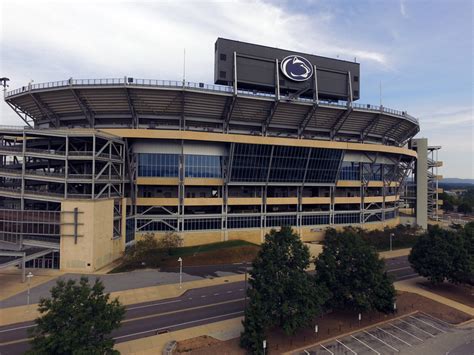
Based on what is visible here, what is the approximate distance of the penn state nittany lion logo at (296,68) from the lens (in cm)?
6300

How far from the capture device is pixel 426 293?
1480 inches

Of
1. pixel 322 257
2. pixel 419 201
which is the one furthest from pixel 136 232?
pixel 419 201

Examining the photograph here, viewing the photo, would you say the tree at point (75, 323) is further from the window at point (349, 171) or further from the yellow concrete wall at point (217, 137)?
the window at point (349, 171)

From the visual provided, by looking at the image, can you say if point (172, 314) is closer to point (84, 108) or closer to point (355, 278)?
point (355, 278)

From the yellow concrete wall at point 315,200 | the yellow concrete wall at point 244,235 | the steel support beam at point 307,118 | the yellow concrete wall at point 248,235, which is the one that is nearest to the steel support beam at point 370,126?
the steel support beam at point 307,118

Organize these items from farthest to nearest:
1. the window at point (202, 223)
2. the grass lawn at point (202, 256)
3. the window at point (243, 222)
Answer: the window at point (243, 222) → the window at point (202, 223) → the grass lawn at point (202, 256)

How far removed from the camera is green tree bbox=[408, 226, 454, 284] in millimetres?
36469

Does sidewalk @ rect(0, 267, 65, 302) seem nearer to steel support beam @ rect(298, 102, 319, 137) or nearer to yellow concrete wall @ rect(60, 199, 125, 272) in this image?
yellow concrete wall @ rect(60, 199, 125, 272)

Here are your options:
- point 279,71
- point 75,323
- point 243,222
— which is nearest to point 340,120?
point 279,71

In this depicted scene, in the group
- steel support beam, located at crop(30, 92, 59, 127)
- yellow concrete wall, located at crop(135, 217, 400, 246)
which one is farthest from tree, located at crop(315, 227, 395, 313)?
steel support beam, located at crop(30, 92, 59, 127)

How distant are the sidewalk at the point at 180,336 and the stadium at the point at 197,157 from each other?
A: 2129cm

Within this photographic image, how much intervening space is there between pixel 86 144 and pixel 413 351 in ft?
167

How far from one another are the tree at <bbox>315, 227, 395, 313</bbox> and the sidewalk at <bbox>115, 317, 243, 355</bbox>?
959cm

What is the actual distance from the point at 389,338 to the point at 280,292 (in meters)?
12.2
